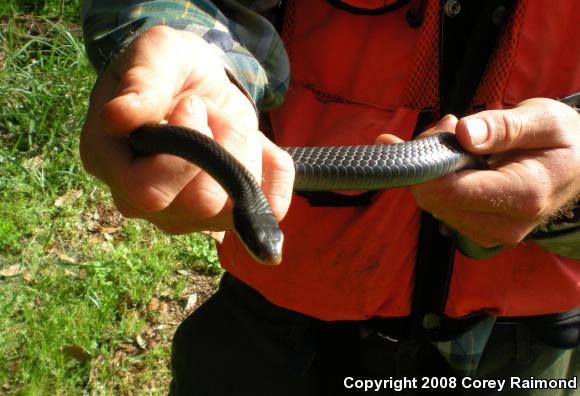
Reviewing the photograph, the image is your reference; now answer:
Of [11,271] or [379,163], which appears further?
[11,271]

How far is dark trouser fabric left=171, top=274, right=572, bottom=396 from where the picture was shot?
218 cm

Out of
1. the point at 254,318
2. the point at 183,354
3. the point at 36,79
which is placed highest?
the point at 254,318

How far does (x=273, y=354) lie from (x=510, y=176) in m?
0.94

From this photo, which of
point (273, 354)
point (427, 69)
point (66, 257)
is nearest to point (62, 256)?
point (66, 257)

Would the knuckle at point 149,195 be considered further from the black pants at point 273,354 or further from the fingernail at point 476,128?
the black pants at point 273,354

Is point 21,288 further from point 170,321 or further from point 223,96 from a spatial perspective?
point 223,96

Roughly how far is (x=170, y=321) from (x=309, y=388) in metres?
1.30

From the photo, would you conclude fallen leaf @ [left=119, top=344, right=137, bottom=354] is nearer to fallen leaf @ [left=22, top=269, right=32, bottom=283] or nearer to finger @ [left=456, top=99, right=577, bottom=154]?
fallen leaf @ [left=22, top=269, right=32, bottom=283]

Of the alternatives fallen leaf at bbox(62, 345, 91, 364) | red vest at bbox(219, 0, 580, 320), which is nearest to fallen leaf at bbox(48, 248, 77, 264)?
fallen leaf at bbox(62, 345, 91, 364)

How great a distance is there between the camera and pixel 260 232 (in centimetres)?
153

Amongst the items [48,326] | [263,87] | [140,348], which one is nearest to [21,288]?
[48,326]

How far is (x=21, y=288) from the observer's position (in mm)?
3201

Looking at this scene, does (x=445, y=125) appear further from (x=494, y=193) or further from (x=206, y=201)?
(x=206, y=201)

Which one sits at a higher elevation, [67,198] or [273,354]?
[273,354]
